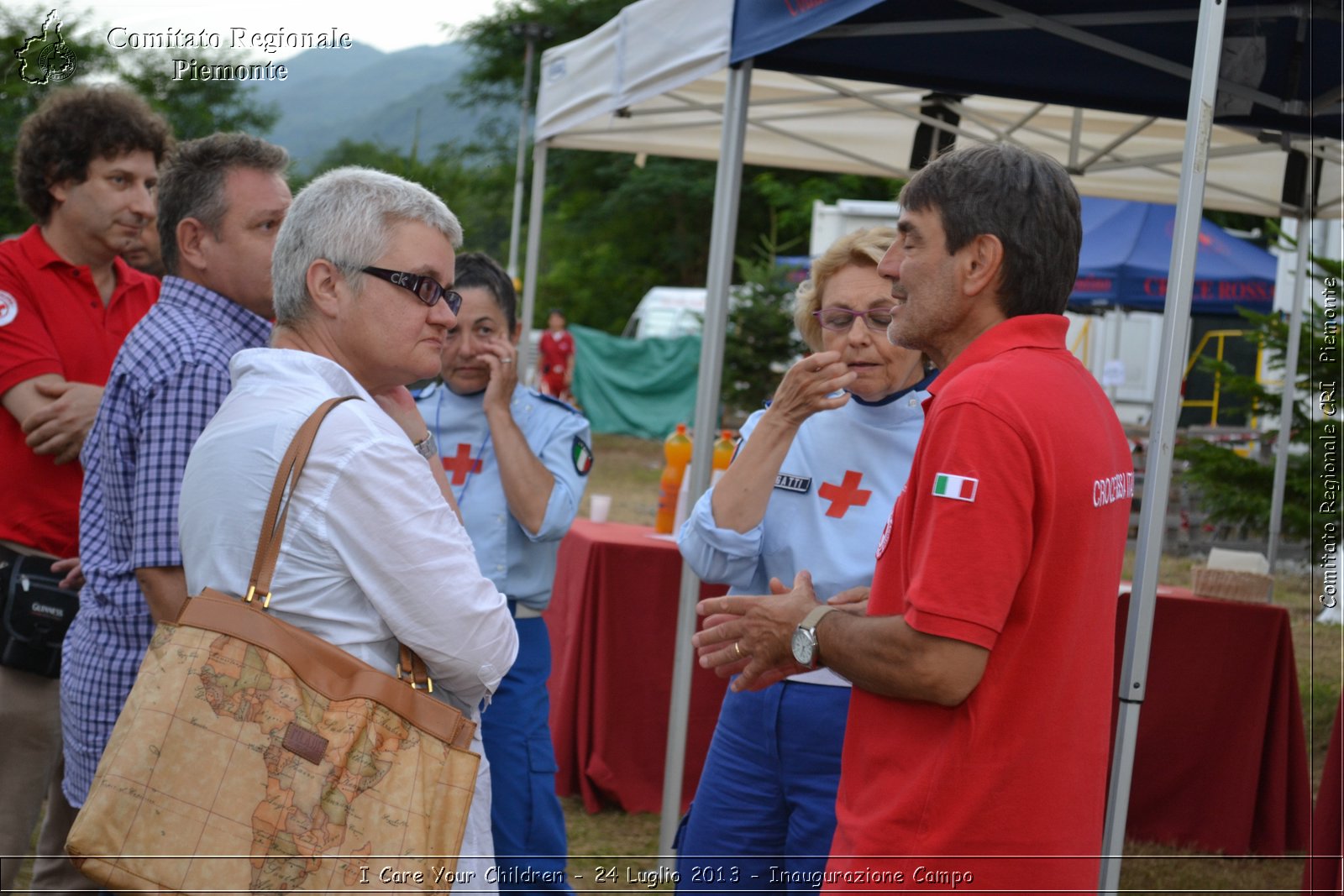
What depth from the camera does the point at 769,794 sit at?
217 cm

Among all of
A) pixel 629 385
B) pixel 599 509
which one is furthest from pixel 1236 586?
pixel 629 385

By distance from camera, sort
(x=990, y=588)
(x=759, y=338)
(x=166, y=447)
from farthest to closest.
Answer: (x=759, y=338)
(x=166, y=447)
(x=990, y=588)

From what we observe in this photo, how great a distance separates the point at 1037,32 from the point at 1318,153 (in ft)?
6.54

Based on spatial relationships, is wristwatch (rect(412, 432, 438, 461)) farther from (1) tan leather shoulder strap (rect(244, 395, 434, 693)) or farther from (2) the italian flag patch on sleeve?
(2) the italian flag patch on sleeve

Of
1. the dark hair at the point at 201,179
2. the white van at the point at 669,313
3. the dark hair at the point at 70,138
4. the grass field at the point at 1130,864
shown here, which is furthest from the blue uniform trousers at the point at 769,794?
the white van at the point at 669,313

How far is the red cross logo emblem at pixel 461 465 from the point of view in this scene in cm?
299

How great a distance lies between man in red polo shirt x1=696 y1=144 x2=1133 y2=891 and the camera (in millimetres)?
1396

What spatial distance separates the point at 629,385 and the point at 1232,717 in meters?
16.7

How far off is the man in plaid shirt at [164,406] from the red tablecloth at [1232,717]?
3.46 metres

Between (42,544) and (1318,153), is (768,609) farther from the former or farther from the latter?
(1318,153)

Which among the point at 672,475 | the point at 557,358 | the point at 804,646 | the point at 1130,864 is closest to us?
the point at 804,646

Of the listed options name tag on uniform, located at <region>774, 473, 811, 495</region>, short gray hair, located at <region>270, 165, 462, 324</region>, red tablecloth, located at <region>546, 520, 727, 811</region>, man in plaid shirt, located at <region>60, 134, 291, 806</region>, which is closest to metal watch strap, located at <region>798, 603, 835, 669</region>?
name tag on uniform, located at <region>774, 473, 811, 495</region>

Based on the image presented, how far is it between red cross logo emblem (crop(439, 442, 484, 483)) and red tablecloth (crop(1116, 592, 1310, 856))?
265 cm

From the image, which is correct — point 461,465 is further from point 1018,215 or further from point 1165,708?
point 1165,708
